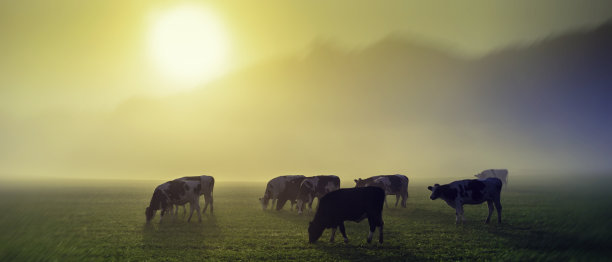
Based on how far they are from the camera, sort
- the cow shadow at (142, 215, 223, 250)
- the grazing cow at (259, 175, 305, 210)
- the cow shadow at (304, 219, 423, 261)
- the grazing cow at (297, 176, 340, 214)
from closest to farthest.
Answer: the cow shadow at (304, 219, 423, 261) < the cow shadow at (142, 215, 223, 250) < the grazing cow at (297, 176, 340, 214) < the grazing cow at (259, 175, 305, 210)

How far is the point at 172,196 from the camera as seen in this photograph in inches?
966

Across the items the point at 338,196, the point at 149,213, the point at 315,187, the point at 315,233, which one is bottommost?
the point at 315,233

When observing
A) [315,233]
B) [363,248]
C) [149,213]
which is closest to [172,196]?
[149,213]

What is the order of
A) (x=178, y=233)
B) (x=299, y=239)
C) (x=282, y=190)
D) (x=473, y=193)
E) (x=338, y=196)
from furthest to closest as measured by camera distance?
(x=282, y=190) < (x=473, y=193) < (x=178, y=233) < (x=299, y=239) < (x=338, y=196)

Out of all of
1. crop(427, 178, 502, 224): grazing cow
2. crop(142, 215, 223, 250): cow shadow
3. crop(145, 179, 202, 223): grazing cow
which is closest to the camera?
crop(142, 215, 223, 250): cow shadow

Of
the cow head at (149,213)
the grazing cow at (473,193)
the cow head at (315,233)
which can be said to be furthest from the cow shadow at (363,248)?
the cow head at (149,213)

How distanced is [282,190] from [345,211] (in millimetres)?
15999

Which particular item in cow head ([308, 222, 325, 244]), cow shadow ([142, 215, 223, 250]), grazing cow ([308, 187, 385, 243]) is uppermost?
grazing cow ([308, 187, 385, 243])

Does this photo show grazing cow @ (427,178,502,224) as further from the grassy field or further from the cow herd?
the grassy field

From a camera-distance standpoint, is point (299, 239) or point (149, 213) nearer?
point (299, 239)

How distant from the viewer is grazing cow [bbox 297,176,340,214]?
29.3 metres

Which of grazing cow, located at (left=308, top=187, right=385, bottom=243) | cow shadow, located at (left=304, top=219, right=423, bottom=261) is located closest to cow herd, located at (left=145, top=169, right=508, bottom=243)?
grazing cow, located at (left=308, top=187, right=385, bottom=243)

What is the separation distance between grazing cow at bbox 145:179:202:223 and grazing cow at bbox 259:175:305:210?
815 centimetres

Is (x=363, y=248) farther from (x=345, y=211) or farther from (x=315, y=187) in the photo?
(x=315, y=187)
